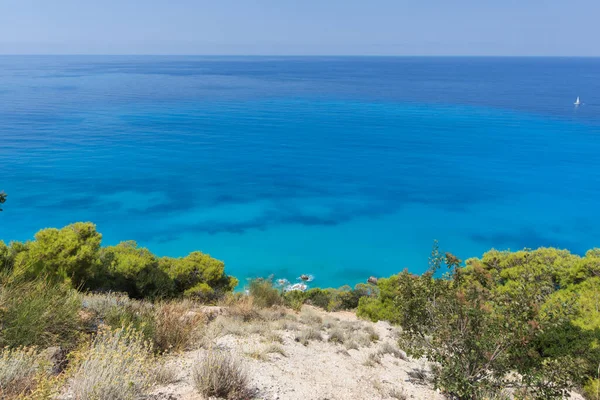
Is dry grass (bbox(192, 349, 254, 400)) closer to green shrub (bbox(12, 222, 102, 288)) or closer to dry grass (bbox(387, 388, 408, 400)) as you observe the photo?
dry grass (bbox(387, 388, 408, 400))

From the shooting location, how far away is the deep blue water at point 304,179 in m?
23.3

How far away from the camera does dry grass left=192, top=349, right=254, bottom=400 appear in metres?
4.71

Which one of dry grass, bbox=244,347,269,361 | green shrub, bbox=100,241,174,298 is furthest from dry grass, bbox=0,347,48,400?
green shrub, bbox=100,241,174,298

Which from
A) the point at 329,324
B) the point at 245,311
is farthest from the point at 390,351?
the point at 245,311

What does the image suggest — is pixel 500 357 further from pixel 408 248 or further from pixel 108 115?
pixel 108 115

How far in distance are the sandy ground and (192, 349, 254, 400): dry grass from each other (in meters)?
0.15

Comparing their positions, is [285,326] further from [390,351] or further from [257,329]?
[390,351]

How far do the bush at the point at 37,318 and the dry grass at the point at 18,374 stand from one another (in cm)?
63

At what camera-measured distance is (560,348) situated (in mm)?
8562

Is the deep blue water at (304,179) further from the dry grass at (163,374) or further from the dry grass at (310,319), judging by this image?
the dry grass at (163,374)

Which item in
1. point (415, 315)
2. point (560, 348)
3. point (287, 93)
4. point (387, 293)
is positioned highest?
point (287, 93)

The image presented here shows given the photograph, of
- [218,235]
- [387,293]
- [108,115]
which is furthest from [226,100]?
[387,293]

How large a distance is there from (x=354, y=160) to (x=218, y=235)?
62.9 ft

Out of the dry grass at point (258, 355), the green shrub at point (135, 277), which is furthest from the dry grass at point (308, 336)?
the green shrub at point (135, 277)
